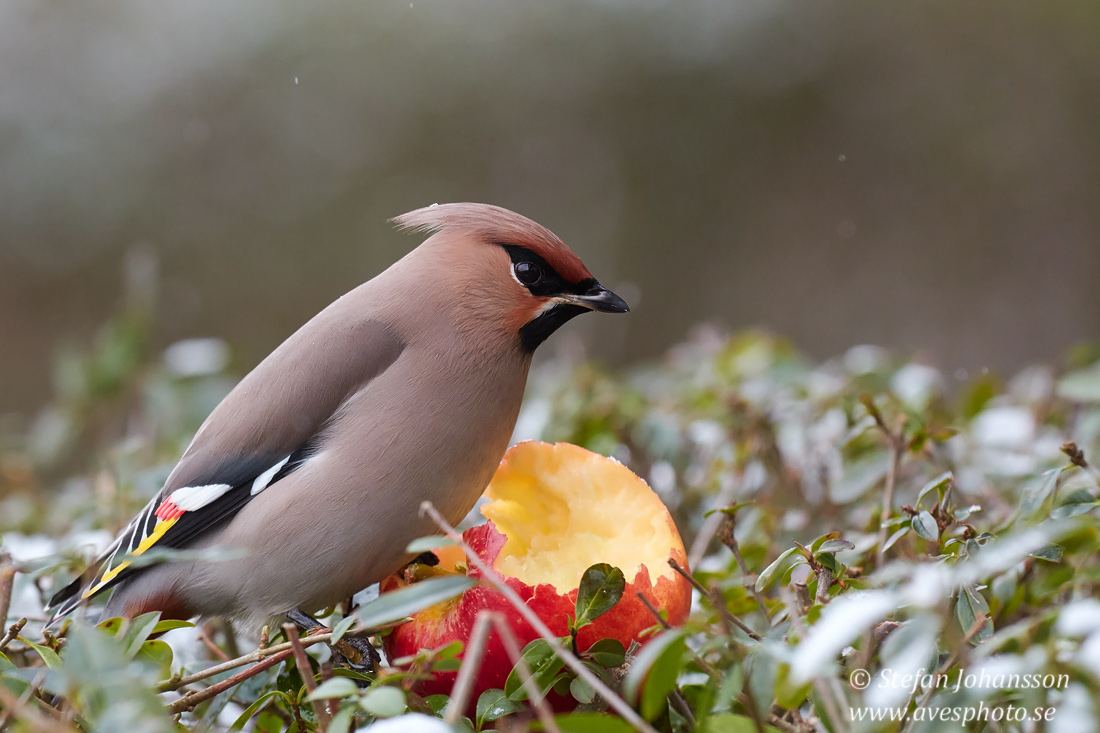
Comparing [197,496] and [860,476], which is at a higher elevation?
[197,496]

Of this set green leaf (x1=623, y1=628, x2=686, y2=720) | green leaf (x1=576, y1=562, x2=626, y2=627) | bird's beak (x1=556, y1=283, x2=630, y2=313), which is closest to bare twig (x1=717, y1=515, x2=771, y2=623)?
green leaf (x1=576, y1=562, x2=626, y2=627)

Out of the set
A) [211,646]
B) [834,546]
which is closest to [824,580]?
[834,546]

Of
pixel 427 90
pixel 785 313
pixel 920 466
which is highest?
pixel 427 90

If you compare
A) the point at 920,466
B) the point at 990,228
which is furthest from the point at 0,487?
the point at 990,228

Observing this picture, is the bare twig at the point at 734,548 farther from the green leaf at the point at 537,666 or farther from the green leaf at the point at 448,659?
the green leaf at the point at 448,659

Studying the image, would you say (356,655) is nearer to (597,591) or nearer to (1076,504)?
(597,591)

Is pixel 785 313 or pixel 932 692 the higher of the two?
pixel 932 692

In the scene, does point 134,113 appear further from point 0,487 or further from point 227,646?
point 227,646
